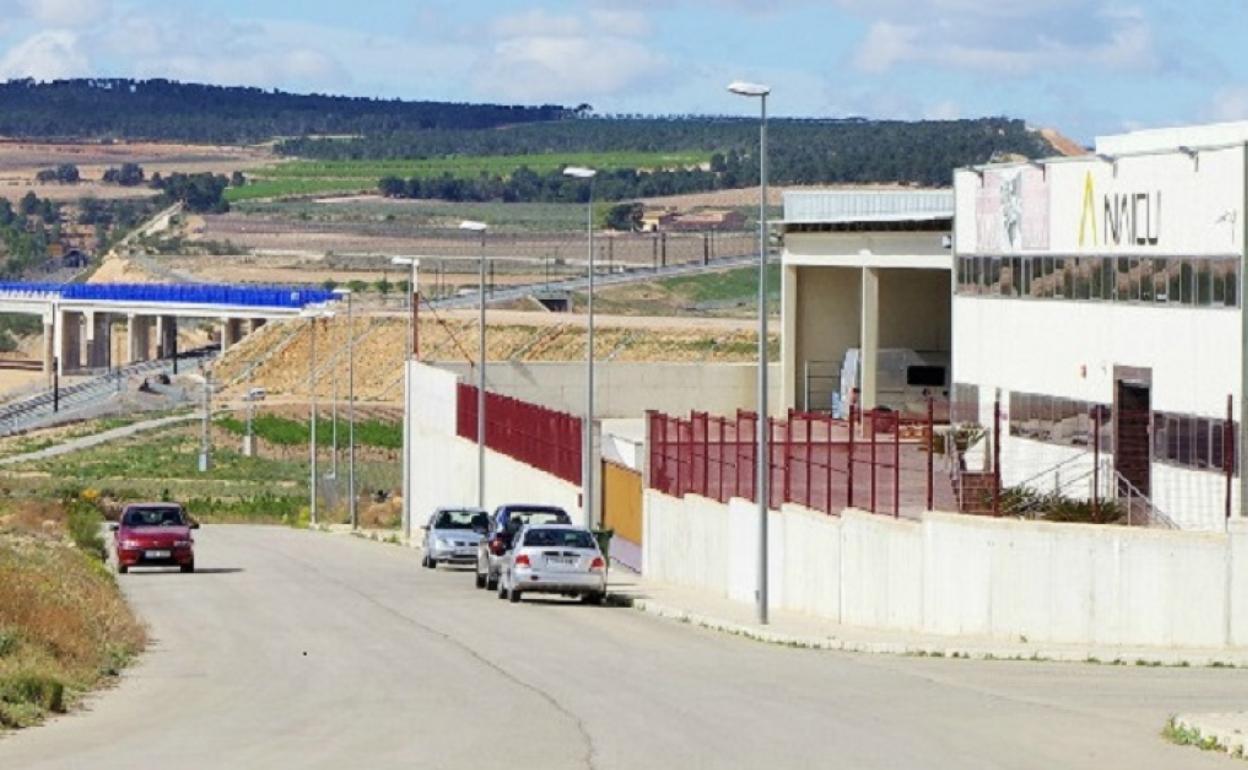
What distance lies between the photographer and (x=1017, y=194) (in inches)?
2253

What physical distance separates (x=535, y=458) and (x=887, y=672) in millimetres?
39051

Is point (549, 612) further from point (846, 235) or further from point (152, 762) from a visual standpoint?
point (846, 235)

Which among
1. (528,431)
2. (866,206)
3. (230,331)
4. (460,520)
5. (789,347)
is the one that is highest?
(866,206)

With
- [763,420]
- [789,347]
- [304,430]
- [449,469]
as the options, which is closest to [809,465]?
[763,420]

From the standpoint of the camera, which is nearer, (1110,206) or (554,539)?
(554,539)

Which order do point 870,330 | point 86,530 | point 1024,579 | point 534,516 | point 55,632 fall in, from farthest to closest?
point 870,330 < point 86,530 < point 534,516 < point 1024,579 < point 55,632

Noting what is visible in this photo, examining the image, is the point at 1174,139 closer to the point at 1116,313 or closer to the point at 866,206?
the point at 1116,313

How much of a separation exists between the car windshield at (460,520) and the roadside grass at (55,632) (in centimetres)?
972

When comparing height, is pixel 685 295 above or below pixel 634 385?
above

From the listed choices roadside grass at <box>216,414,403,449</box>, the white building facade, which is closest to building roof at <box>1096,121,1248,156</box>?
the white building facade

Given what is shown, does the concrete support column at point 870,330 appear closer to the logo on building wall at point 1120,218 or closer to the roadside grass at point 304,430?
the logo on building wall at point 1120,218

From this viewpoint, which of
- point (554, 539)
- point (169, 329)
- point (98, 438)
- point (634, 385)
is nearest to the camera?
point (554, 539)

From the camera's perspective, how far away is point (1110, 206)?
168 feet

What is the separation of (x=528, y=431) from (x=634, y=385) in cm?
1322
